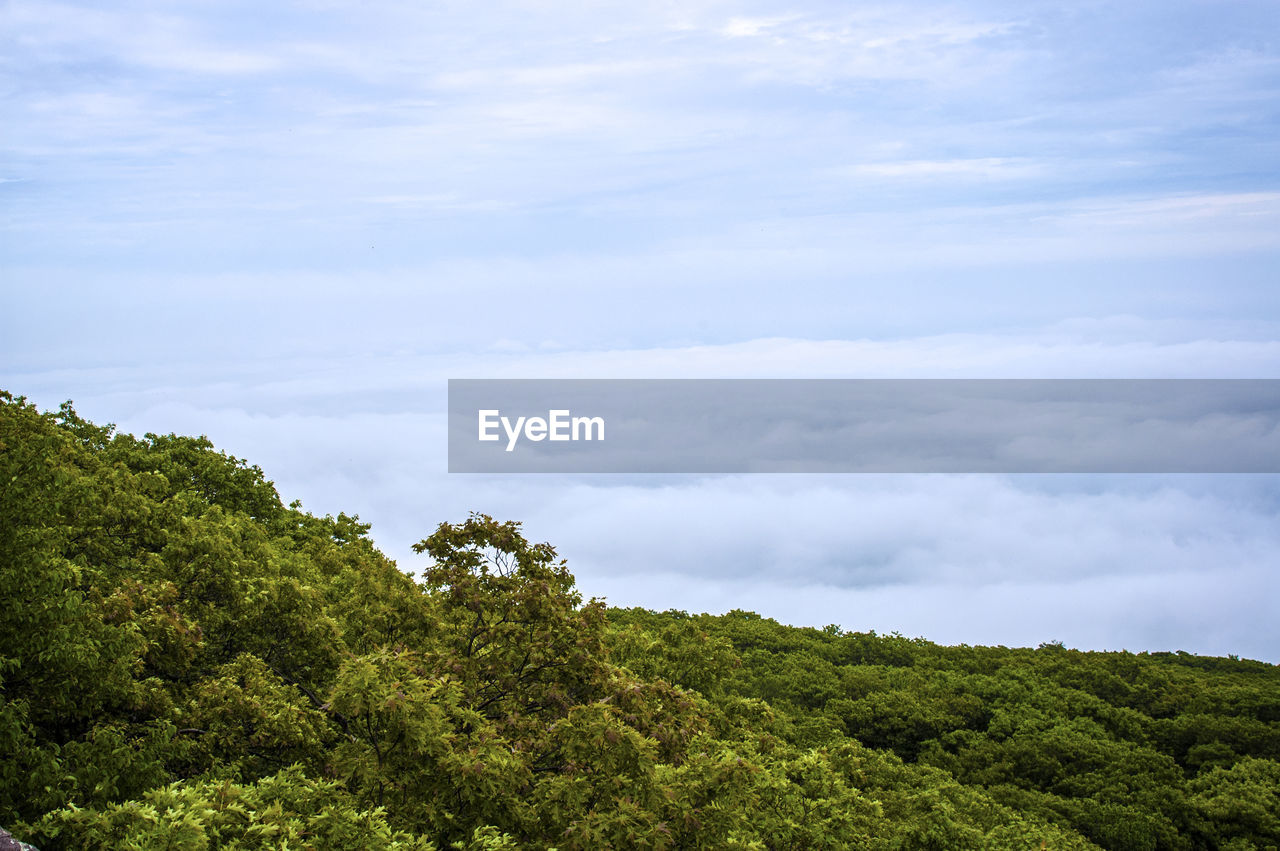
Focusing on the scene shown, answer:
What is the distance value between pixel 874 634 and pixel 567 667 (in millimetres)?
40192

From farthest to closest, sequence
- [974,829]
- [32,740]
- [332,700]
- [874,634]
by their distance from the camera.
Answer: [874,634] → [974,829] → [32,740] → [332,700]

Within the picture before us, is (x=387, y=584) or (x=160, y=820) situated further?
(x=387, y=584)

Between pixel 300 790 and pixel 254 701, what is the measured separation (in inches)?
150

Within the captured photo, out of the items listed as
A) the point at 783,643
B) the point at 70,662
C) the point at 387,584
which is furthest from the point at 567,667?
the point at 783,643

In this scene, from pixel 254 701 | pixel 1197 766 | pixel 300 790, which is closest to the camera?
pixel 300 790

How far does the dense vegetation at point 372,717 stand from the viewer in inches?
525

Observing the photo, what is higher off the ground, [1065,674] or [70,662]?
[70,662]

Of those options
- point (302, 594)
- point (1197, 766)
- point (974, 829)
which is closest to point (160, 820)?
point (302, 594)

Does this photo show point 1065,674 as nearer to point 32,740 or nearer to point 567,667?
point 567,667

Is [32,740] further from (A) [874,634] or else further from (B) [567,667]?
(A) [874,634]

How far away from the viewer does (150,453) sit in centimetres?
3759

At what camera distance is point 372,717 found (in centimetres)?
1421

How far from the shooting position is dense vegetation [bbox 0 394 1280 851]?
1334 centimetres

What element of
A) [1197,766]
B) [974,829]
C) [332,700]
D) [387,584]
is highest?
[387,584]
